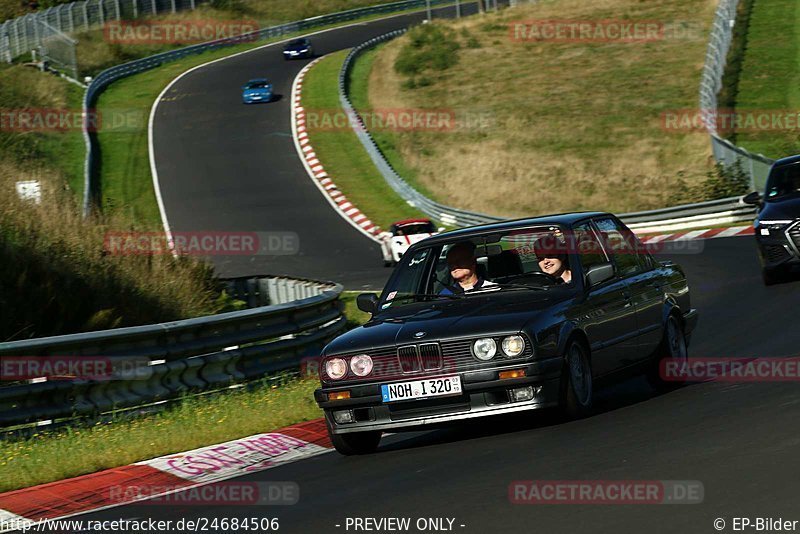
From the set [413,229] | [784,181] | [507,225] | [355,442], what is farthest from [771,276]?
[413,229]

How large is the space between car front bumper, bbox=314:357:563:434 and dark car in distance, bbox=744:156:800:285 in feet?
29.6

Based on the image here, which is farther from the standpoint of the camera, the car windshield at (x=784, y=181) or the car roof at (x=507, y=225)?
the car windshield at (x=784, y=181)

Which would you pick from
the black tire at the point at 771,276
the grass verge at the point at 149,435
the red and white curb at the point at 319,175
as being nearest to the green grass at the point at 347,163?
the red and white curb at the point at 319,175

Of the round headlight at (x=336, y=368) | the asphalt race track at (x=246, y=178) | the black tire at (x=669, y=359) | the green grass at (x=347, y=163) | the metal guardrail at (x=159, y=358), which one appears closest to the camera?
the round headlight at (x=336, y=368)

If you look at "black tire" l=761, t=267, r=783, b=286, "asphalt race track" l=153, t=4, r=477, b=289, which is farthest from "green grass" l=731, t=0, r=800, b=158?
"black tire" l=761, t=267, r=783, b=286

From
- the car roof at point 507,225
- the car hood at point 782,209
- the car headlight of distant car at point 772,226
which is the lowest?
the car headlight of distant car at point 772,226

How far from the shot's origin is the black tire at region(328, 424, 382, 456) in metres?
8.86

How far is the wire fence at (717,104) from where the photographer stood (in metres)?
31.3

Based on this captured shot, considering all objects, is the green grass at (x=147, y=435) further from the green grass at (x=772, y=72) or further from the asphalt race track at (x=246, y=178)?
the green grass at (x=772, y=72)

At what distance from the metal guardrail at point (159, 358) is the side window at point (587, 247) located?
14.4 feet

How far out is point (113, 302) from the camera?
668 inches

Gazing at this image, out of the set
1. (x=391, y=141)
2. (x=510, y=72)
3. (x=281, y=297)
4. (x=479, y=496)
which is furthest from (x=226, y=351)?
(x=510, y=72)

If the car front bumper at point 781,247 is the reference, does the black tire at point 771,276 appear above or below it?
below

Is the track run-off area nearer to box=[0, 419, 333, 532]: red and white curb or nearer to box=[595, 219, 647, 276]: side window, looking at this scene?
box=[0, 419, 333, 532]: red and white curb
